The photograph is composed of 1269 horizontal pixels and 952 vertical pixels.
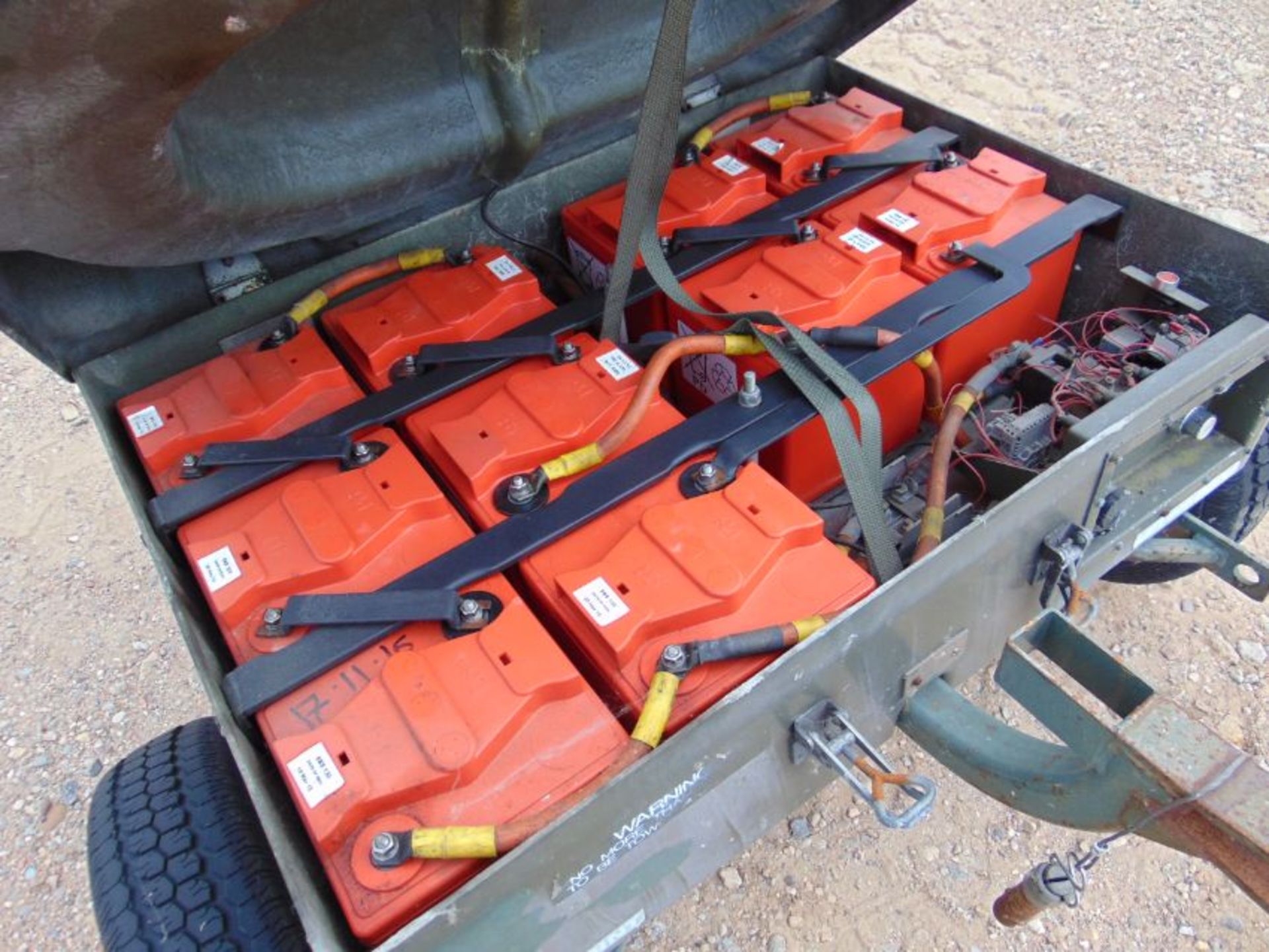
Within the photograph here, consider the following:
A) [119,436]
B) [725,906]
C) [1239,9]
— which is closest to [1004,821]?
[725,906]

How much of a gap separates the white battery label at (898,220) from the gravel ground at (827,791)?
1055 millimetres

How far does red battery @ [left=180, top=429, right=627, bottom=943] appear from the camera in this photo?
122cm

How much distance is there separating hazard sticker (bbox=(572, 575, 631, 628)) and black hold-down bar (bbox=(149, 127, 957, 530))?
61 centimetres

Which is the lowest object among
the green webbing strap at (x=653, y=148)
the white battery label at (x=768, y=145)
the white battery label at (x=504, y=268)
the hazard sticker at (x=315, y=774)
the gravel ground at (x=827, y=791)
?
the gravel ground at (x=827, y=791)

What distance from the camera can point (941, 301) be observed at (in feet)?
6.06

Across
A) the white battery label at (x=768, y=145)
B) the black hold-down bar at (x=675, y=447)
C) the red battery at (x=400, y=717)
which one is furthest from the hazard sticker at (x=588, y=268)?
the red battery at (x=400, y=717)

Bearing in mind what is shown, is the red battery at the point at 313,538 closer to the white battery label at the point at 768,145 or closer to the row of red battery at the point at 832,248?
the row of red battery at the point at 832,248

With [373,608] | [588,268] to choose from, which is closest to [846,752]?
[373,608]

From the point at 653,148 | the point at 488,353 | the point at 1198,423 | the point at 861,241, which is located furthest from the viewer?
the point at 861,241

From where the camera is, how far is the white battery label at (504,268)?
2088 millimetres

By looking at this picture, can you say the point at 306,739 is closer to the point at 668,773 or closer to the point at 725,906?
the point at 668,773

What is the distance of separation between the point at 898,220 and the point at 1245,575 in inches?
37.6

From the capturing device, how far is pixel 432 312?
201 centimetres

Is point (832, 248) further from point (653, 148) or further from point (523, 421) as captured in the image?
point (523, 421)
